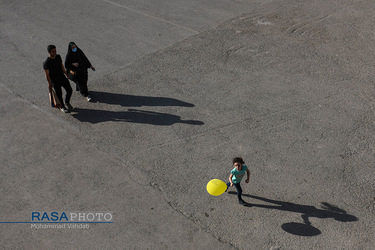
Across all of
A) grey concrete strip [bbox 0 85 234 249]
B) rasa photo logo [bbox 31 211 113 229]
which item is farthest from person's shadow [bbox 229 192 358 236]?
rasa photo logo [bbox 31 211 113 229]

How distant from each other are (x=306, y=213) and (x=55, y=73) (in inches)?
244

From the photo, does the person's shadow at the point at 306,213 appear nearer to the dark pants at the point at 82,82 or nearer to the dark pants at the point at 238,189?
the dark pants at the point at 238,189

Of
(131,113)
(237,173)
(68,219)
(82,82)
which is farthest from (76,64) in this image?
(237,173)

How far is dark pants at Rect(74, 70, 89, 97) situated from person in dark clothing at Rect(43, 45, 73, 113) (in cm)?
31

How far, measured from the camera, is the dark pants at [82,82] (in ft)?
30.1

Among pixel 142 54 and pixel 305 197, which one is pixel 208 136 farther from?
pixel 142 54

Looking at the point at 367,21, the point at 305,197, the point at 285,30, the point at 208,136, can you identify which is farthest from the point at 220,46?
the point at 305,197

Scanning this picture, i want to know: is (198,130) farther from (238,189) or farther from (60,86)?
(60,86)

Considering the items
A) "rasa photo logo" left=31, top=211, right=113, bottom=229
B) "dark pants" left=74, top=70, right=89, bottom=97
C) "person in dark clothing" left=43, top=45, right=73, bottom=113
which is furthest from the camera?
"dark pants" left=74, top=70, right=89, bottom=97

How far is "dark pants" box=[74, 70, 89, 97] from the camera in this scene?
30.1ft

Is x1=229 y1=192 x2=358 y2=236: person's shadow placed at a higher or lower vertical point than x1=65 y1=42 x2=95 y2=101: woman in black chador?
lower

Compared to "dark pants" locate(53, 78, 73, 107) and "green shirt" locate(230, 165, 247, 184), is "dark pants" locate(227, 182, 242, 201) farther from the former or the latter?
"dark pants" locate(53, 78, 73, 107)

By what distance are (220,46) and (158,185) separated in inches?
233

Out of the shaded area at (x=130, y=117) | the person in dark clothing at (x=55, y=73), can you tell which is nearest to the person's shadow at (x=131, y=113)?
the shaded area at (x=130, y=117)
